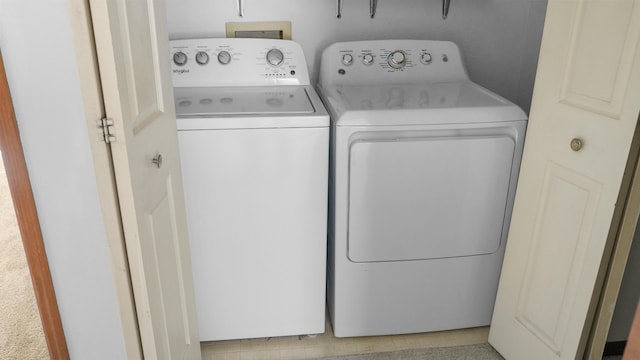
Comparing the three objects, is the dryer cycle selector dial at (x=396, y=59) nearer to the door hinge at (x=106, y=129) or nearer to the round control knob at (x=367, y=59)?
the round control knob at (x=367, y=59)

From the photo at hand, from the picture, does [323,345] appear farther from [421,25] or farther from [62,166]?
[421,25]

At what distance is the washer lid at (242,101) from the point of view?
1713 mm

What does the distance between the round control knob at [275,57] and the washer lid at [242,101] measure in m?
0.11

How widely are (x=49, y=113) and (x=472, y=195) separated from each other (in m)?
1.37

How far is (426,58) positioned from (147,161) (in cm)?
148

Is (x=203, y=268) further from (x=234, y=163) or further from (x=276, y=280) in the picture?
(x=234, y=163)

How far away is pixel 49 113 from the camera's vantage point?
1231 mm

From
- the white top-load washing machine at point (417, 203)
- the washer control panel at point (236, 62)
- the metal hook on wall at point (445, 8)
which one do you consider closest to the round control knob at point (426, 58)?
the white top-load washing machine at point (417, 203)

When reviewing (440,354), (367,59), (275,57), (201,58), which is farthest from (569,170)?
(201,58)

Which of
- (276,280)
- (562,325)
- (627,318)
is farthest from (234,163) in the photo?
(627,318)

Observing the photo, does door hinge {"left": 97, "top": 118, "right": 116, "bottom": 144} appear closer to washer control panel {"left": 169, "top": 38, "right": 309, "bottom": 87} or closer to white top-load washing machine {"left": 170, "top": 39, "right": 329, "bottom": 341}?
white top-load washing machine {"left": 170, "top": 39, "right": 329, "bottom": 341}

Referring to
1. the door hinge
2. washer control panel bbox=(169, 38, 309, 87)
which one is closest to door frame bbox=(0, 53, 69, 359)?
the door hinge

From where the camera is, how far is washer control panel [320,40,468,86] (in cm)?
218

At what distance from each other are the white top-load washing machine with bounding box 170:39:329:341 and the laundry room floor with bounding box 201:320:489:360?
6cm
